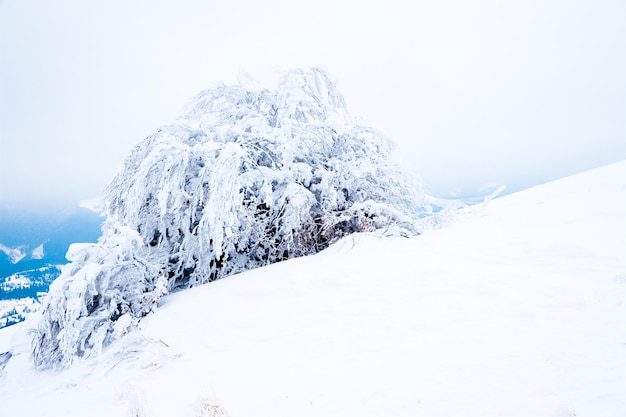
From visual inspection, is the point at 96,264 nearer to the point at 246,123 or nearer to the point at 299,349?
the point at 299,349

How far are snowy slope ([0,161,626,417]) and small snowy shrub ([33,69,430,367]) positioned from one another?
0.99 meters

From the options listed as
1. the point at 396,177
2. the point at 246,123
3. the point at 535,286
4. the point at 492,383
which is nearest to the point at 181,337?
the point at 492,383

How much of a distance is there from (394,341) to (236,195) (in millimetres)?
3799

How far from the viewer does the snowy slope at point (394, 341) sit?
85.9 inches

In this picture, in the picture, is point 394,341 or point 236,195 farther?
point 236,195

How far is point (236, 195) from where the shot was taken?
5758mm

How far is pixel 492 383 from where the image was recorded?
7.16 ft

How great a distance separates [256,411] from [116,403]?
1.32 meters

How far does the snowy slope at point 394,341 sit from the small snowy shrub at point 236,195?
3.26ft

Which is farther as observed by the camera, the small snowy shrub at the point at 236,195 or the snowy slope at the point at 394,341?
the small snowy shrub at the point at 236,195

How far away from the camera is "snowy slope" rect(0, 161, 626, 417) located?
2182 millimetres

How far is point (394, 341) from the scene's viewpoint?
293 centimetres

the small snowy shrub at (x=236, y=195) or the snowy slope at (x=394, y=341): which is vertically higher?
the small snowy shrub at (x=236, y=195)

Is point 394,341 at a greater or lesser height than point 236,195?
lesser
